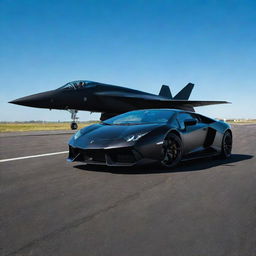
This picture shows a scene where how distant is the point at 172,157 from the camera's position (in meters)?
5.01

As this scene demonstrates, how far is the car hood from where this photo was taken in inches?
181

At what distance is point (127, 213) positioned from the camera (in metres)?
2.57

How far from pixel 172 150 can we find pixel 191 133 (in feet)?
2.25

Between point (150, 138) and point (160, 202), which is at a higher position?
point (150, 138)

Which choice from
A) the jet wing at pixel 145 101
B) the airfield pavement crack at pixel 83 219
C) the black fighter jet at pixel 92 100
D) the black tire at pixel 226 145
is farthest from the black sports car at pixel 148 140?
the jet wing at pixel 145 101

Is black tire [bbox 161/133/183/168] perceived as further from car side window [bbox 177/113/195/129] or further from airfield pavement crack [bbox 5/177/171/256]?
airfield pavement crack [bbox 5/177/171/256]

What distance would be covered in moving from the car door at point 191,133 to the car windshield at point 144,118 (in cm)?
26

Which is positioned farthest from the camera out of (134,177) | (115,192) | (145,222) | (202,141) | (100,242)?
(202,141)

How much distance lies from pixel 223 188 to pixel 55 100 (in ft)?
51.1

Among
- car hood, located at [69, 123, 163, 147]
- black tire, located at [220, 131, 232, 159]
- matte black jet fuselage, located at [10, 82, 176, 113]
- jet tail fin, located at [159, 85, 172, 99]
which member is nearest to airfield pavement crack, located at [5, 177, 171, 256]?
car hood, located at [69, 123, 163, 147]

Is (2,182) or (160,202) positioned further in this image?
(2,182)

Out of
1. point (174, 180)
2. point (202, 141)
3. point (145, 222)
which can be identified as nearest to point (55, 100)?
point (202, 141)

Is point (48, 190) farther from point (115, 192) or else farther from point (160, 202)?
point (160, 202)

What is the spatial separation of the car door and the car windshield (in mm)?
258
